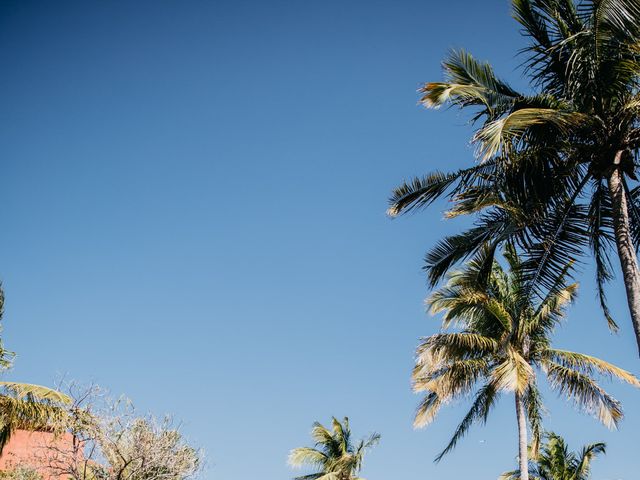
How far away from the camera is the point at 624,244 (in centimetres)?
834

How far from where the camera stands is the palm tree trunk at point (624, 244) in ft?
25.8

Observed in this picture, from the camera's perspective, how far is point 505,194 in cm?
945

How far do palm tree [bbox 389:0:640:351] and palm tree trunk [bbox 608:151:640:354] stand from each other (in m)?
0.01

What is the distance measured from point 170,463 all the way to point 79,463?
2.46 m

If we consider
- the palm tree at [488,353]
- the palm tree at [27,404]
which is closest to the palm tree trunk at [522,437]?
the palm tree at [488,353]

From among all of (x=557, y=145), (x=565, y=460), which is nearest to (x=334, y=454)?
(x=565, y=460)

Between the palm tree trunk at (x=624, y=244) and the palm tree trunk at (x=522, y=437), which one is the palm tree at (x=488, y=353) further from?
the palm tree trunk at (x=624, y=244)

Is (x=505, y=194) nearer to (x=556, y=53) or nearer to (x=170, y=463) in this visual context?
(x=556, y=53)

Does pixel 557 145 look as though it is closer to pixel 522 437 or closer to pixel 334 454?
pixel 522 437

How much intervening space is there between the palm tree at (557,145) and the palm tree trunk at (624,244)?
0.01 m

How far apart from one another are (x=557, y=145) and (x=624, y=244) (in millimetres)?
1786

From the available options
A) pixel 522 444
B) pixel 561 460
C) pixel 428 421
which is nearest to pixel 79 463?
pixel 428 421

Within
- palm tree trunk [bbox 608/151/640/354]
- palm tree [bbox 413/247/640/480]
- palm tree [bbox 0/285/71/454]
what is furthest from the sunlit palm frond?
palm tree [bbox 0/285/71/454]

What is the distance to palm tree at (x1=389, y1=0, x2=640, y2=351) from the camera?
8219 millimetres
